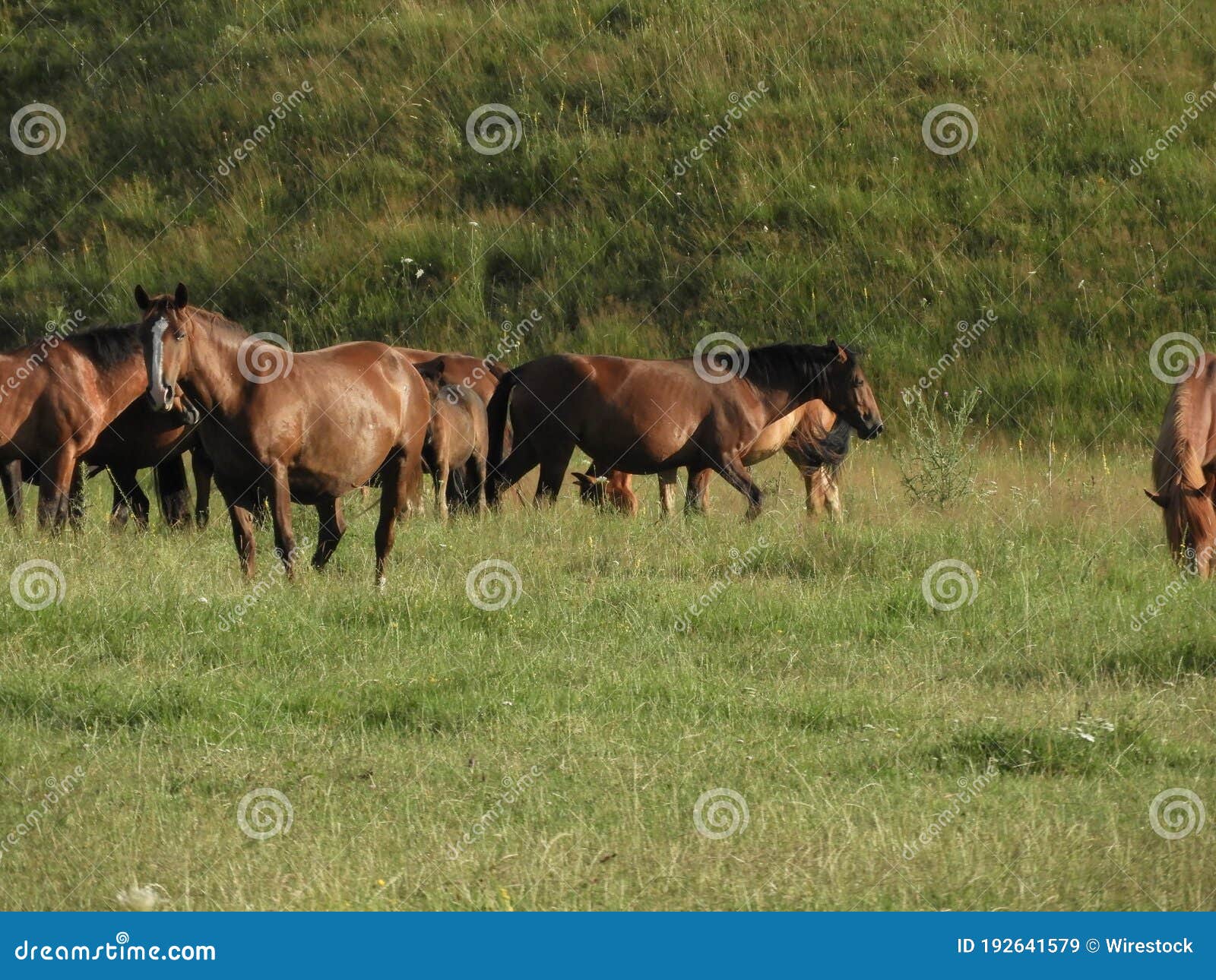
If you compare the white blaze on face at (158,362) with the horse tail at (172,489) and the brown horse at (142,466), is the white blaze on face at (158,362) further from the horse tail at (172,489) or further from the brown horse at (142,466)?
the horse tail at (172,489)

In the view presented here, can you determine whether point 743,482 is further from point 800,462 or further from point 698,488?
point 800,462

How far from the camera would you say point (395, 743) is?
6664 millimetres

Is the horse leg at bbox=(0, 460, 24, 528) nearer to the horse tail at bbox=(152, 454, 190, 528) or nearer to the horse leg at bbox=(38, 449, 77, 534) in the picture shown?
the horse leg at bbox=(38, 449, 77, 534)

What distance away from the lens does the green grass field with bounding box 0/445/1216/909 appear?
204 inches

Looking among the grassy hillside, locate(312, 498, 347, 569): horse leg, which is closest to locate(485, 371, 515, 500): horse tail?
locate(312, 498, 347, 569): horse leg

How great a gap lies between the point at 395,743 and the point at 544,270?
16344 mm

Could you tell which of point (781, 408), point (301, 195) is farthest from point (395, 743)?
point (301, 195)

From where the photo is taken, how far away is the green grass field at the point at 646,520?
18.2 ft

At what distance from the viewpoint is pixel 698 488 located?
1324cm

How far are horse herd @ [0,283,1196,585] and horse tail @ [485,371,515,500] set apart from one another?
0.02m

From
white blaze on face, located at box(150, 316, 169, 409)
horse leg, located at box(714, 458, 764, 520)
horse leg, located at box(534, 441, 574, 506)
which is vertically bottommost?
white blaze on face, located at box(150, 316, 169, 409)

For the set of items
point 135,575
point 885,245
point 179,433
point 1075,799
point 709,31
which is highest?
point 709,31

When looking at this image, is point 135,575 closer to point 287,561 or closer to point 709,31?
point 287,561

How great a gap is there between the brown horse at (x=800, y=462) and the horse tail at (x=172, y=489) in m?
3.25
